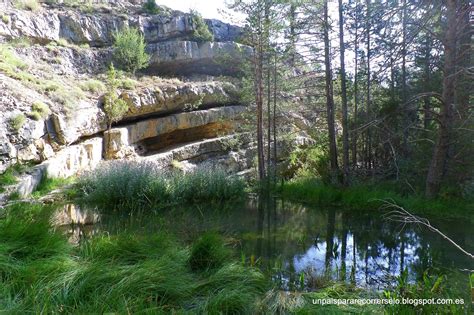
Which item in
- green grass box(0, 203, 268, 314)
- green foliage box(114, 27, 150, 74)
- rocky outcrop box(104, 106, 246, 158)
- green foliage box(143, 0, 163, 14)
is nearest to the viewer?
green grass box(0, 203, 268, 314)

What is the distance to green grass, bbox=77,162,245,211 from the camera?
318 inches

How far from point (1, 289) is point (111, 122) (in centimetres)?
1228

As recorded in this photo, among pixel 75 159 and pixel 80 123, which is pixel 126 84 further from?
pixel 75 159

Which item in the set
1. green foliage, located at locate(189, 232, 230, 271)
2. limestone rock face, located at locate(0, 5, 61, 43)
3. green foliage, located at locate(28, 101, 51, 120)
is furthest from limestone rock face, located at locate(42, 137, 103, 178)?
green foliage, located at locate(189, 232, 230, 271)

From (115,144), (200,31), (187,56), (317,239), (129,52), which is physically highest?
(200,31)

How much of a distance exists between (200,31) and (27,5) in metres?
9.15

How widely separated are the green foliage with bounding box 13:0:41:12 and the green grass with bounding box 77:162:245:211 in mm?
12464

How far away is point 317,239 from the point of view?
5508 millimetres

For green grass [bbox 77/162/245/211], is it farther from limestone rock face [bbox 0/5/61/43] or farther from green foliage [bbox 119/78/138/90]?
limestone rock face [bbox 0/5/61/43]

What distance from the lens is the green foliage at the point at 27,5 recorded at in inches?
643

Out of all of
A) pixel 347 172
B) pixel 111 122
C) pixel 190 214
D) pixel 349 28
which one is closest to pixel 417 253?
pixel 190 214

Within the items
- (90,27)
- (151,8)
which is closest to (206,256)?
(90,27)

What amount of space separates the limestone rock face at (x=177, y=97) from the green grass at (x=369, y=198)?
808 centimetres

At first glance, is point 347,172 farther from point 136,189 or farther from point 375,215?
point 136,189
